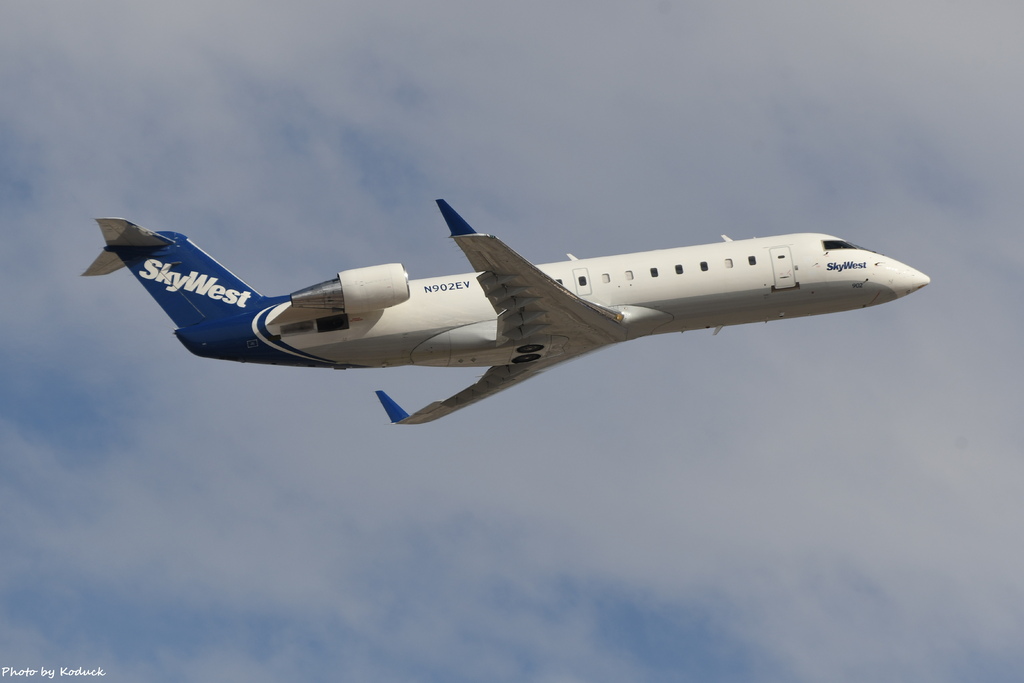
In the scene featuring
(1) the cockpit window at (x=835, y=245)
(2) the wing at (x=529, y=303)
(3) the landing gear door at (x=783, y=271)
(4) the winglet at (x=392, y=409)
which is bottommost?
(4) the winglet at (x=392, y=409)

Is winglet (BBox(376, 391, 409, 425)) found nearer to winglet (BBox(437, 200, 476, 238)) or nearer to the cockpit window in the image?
winglet (BBox(437, 200, 476, 238))

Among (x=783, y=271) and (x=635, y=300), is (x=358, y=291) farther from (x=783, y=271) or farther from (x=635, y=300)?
(x=783, y=271)

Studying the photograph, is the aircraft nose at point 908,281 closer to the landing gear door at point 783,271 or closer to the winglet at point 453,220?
the landing gear door at point 783,271

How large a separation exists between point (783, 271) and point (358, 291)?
14.0 metres

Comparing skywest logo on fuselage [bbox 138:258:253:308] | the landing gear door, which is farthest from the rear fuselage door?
skywest logo on fuselage [bbox 138:258:253:308]

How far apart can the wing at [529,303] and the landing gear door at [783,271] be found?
548 cm

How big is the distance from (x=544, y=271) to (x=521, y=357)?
310 centimetres

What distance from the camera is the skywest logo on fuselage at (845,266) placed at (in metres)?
39.1

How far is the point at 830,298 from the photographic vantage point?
1547 inches

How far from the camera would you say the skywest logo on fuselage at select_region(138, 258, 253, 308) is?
37594 mm

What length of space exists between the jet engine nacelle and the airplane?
0.03 meters

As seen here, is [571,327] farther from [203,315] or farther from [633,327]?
[203,315]

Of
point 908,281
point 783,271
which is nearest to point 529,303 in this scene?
point 783,271

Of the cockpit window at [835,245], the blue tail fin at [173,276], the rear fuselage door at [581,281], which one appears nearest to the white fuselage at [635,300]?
the rear fuselage door at [581,281]
